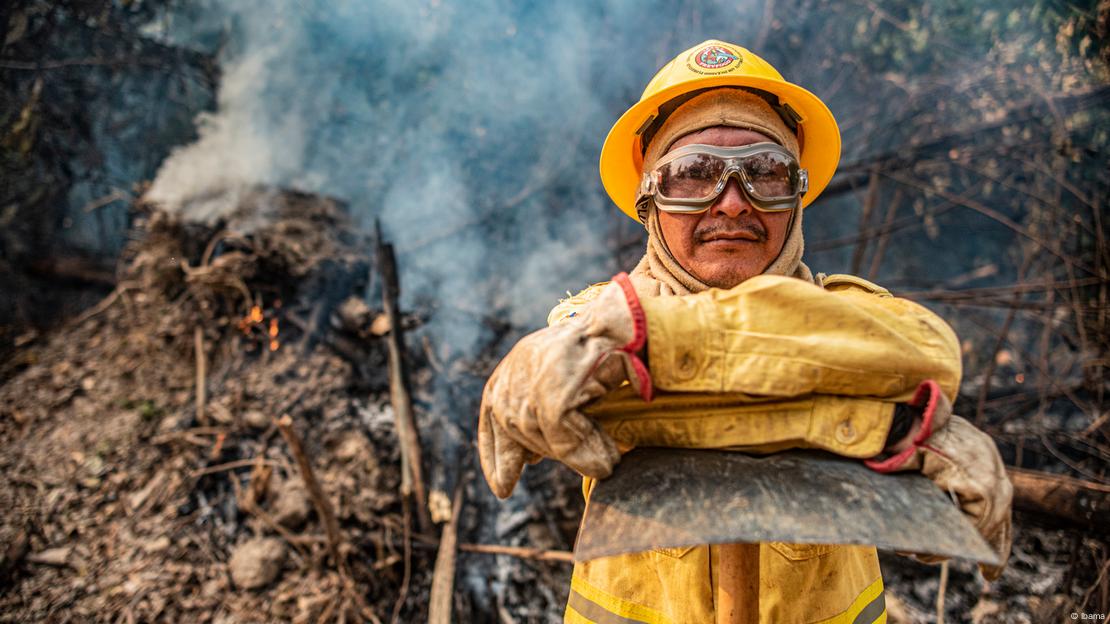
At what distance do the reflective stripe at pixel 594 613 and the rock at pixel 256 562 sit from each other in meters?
3.09

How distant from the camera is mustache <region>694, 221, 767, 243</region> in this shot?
5.16ft

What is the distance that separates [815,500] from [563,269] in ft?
20.6

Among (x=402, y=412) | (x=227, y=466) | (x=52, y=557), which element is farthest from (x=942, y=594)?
(x=52, y=557)

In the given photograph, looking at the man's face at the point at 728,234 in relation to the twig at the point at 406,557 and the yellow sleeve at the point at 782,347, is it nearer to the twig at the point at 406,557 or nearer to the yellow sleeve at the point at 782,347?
the yellow sleeve at the point at 782,347

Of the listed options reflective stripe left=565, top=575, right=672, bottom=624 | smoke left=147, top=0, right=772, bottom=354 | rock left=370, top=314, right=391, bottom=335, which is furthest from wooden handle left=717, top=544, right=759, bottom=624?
smoke left=147, top=0, right=772, bottom=354

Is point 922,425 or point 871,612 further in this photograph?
point 871,612

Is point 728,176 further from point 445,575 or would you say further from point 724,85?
point 445,575

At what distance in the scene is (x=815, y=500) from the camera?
3.55 ft

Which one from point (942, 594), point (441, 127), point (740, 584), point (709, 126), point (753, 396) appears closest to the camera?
point (753, 396)

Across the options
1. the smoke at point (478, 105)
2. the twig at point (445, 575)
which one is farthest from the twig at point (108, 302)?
the twig at point (445, 575)

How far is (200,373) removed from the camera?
4.87 metres

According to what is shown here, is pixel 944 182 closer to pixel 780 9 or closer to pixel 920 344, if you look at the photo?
pixel 780 9

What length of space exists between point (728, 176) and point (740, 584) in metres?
1.13

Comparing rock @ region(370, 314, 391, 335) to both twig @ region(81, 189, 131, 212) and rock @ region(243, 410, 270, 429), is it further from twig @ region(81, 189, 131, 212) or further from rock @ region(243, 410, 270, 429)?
twig @ region(81, 189, 131, 212)
